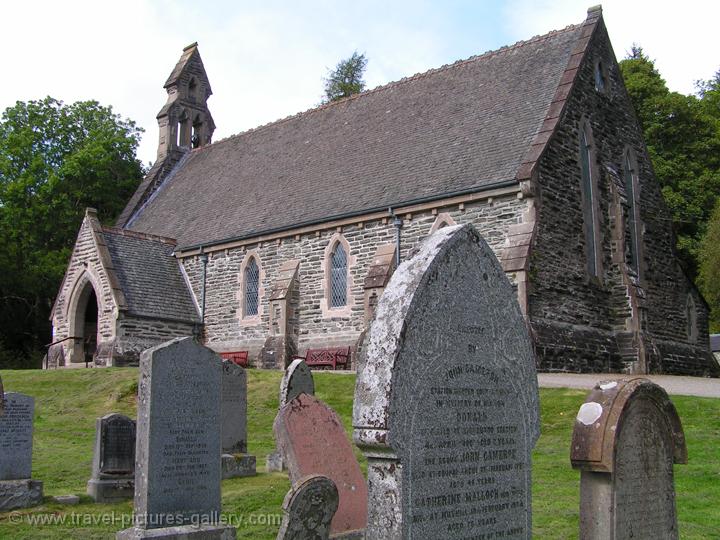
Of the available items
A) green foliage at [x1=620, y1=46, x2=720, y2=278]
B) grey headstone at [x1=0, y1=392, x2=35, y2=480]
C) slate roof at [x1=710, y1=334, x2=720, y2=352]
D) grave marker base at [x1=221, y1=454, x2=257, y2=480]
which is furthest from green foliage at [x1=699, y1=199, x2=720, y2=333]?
grey headstone at [x1=0, y1=392, x2=35, y2=480]

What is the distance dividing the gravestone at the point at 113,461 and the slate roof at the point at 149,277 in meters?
14.8

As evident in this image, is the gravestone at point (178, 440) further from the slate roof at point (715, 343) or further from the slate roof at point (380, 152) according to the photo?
the slate roof at point (715, 343)

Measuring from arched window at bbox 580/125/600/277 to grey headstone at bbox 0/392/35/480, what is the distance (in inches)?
610

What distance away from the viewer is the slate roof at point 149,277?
2595 cm

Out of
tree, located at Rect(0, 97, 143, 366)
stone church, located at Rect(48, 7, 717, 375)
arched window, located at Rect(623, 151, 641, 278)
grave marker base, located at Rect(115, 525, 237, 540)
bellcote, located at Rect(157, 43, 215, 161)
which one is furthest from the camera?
tree, located at Rect(0, 97, 143, 366)

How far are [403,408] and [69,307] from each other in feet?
81.5

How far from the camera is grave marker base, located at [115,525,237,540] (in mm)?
7348

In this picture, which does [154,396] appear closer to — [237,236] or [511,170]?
[511,170]

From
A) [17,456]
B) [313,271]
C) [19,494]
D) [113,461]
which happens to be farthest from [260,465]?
[313,271]

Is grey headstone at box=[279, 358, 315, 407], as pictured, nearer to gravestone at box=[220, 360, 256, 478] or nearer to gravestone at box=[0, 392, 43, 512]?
gravestone at box=[220, 360, 256, 478]

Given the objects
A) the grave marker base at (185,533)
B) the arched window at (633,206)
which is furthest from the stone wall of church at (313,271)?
the grave marker base at (185,533)

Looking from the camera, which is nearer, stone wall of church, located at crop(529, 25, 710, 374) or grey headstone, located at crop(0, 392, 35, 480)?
grey headstone, located at crop(0, 392, 35, 480)

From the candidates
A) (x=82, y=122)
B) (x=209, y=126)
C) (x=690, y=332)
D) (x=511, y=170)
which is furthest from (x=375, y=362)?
(x=82, y=122)

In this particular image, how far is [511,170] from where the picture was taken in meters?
20.2
